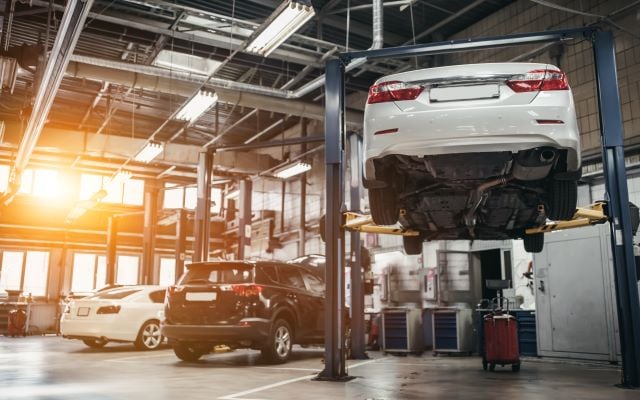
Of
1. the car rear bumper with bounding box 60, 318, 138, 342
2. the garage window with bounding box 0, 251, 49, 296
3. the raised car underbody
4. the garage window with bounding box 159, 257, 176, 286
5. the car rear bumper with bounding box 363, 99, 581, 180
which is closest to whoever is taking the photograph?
the car rear bumper with bounding box 363, 99, 581, 180

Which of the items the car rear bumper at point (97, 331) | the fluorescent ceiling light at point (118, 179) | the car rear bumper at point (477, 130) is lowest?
the car rear bumper at point (97, 331)

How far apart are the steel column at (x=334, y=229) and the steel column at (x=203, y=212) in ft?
21.8

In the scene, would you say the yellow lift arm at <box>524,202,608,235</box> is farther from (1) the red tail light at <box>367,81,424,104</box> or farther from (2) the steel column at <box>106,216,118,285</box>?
(2) the steel column at <box>106,216,118,285</box>

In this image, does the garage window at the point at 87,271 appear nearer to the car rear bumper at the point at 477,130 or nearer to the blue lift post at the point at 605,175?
the blue lift post at the point at 605,175

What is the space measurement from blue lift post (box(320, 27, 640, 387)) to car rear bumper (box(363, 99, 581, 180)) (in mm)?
1674

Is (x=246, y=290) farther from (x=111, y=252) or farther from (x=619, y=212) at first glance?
(x=111, y=252)

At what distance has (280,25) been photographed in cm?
702

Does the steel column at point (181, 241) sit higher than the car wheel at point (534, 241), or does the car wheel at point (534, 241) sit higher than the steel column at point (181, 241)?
the steel column at point (181, 241)

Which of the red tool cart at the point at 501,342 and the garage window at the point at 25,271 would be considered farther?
the garage window at the point at 25,271

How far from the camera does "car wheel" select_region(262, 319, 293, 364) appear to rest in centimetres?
775

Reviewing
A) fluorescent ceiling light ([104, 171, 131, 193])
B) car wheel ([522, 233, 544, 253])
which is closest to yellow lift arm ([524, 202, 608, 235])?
car wheel ([522, 233, 544, 253])

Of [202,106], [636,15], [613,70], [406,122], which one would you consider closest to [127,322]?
[202,106]

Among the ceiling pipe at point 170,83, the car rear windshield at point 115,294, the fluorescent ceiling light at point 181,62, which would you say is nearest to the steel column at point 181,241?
the car rear windshield at point 115,294

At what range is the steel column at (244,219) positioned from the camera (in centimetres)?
1448
